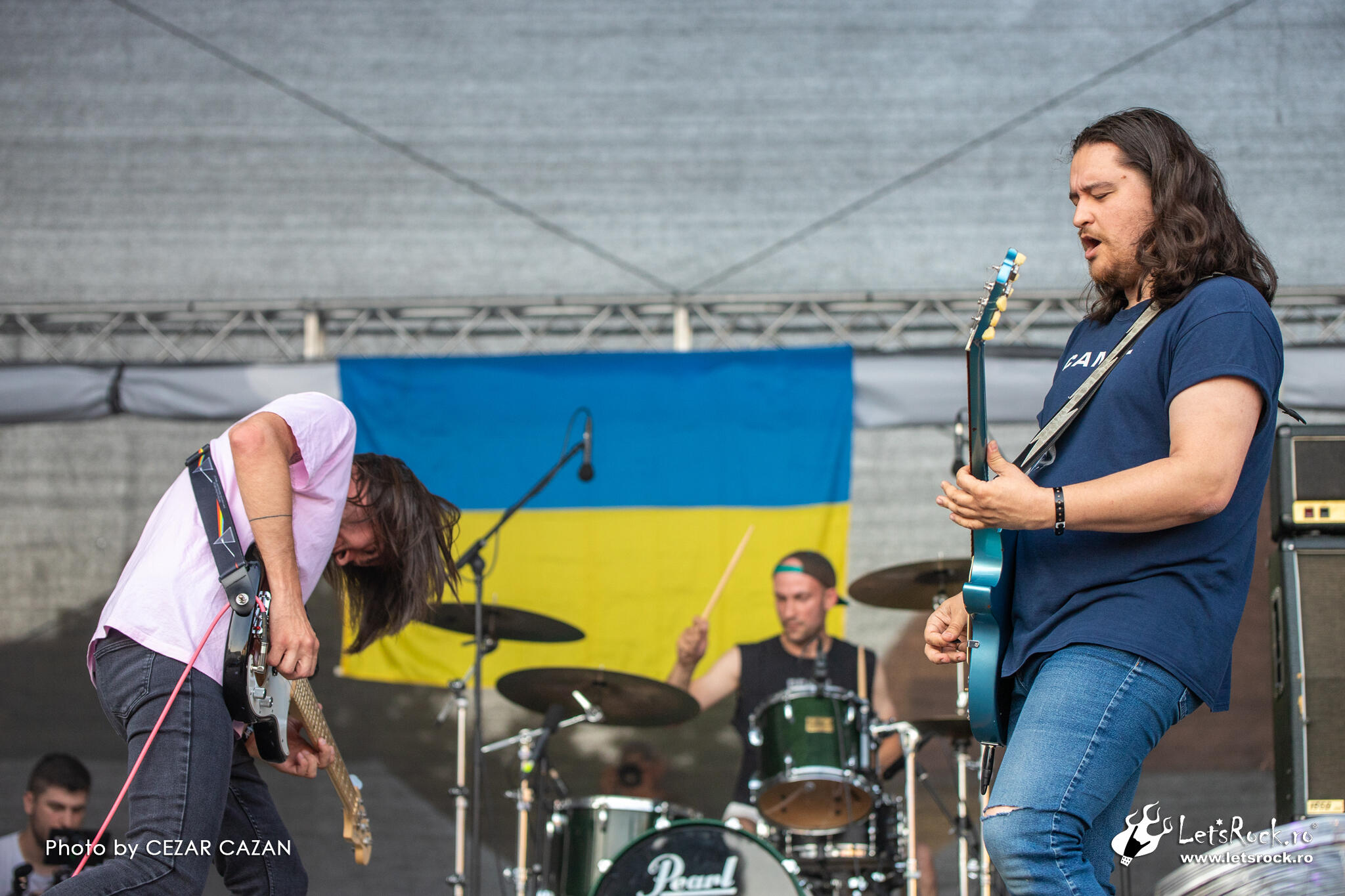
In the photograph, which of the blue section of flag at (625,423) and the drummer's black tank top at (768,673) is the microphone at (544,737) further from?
the blue section of flag at (625,423)

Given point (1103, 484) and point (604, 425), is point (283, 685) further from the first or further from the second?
point (604, 425)

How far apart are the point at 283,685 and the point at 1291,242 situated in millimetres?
4998

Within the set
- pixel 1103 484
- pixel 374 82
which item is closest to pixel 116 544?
pixel 374 82

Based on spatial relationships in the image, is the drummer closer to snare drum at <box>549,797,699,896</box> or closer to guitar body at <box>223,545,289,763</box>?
snare drum at <box>549,797,699,896</box>

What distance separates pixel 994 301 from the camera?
1.97 metres

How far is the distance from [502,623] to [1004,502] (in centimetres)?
276

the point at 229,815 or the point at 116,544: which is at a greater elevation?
the point at 116,544

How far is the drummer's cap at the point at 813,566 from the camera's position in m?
5.16

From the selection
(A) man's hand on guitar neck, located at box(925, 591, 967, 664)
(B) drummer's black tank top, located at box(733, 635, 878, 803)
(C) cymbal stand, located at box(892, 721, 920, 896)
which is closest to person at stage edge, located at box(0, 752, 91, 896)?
(B) drummer's black tank top, located at box(733, 635, 878, 803)

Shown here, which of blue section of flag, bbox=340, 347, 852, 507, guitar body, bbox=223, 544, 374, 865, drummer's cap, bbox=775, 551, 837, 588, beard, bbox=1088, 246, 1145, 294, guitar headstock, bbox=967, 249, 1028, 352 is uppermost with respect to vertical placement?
blue section of flag, bbox=340, 347, 852, 507

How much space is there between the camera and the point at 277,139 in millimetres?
5941

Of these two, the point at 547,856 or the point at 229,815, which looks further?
the point at 547,856

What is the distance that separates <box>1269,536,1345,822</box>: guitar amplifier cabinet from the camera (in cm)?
328

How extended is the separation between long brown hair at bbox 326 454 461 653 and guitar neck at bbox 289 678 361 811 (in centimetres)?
14
